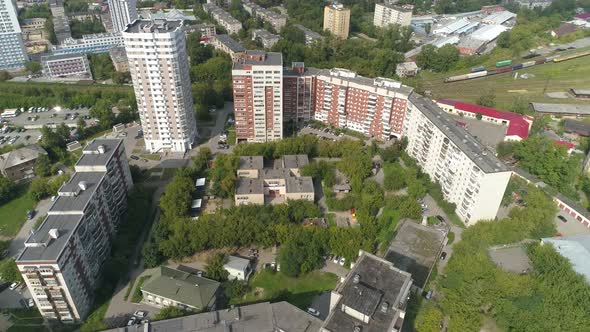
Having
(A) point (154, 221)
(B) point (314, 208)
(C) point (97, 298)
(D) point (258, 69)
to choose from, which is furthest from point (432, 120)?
(C) point (97, 298)

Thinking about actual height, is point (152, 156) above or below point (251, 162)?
below

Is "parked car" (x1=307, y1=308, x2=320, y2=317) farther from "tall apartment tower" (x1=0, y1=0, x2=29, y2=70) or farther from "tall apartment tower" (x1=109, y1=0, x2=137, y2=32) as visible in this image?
"tall apartment tower" (x1=109, y1=0, x2=137, y2=32)

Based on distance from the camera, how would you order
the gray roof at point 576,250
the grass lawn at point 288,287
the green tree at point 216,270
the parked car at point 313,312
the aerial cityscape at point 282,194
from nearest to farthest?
the aerial cityscape at point 282,194 → the parked car at point 313,312 → the grass lawn at point 288,287 → the gray roof at point 576,250 → the green tree at point 216,270

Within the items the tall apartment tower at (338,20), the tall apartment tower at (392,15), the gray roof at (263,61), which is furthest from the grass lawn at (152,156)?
the tall apartment tower at (392,15)

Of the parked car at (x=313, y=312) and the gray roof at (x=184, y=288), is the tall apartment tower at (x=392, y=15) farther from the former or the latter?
the gray roof at (x=184, y=288)

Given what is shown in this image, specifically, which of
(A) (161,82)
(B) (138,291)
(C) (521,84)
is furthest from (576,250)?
(C) (521,84)

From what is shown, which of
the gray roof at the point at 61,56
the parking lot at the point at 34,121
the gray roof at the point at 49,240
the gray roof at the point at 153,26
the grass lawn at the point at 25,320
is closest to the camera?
the gray roof at the point at 49,240

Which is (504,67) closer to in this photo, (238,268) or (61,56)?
(238,268)
